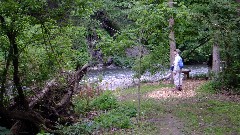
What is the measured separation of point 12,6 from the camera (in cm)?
739

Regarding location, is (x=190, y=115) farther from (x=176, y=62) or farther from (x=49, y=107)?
(x=176, y=62)

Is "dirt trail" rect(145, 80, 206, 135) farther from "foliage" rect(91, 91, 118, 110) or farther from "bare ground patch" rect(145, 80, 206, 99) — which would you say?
"foliage" rect(91, 91, 118, 110)

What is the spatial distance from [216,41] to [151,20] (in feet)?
14.8

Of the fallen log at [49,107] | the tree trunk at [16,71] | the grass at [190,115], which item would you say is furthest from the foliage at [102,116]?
the tree trunk at [16,71]

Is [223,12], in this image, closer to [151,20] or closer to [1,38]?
[151,20]

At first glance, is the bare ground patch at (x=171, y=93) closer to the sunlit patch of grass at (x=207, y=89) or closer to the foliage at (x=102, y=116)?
the sunlit patch of grass at (x=207, y=89)

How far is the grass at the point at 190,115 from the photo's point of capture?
29.3 feet

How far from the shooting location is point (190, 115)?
34.6ft

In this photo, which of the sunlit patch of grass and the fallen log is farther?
the sunlit patch of grass

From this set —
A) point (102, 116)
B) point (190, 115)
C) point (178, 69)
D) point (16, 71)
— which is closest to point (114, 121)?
point (102, 116)

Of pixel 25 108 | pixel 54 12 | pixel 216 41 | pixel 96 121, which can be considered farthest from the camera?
pixel 216 41

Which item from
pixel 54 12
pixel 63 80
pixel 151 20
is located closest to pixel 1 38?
pixel 54 12

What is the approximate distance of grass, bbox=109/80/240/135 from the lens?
29.3 feet

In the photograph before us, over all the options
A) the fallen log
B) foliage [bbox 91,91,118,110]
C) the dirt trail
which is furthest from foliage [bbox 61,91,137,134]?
the dirt trail
